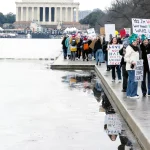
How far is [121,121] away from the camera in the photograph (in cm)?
1130

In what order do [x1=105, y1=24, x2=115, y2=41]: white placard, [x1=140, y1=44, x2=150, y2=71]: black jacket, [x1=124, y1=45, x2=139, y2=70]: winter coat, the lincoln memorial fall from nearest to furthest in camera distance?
[x1=124, y1=45, x2=139, y2=70]: winter coat → [x1=140, y1=44, x2=150, y2=71]: black jacket → [x1=105, y1=24, x2=115, y2=41]: white placard → the lincoln memorial

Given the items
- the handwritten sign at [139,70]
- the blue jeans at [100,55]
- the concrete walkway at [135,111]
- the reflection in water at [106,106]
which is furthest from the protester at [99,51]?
the handwritten sign at [139,70]

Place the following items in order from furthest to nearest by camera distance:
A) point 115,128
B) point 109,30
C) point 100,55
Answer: point 100,55 → point 109,30 → point 115,128

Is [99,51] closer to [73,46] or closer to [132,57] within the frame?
[73,46]

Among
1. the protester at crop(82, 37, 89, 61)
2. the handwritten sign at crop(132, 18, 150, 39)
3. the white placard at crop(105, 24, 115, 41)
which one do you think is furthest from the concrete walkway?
the protester at crop(82, 37, 89, 61)

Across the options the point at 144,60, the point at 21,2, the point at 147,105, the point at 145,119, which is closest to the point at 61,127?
the point at 145,119

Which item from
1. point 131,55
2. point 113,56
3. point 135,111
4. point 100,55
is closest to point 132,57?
point 131,55

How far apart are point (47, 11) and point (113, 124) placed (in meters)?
176

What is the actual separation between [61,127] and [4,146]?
75.5 inches

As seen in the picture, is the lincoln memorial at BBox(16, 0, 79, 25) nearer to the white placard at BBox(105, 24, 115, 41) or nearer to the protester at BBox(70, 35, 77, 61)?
the protester at BBox(70, 35, 77, 61)

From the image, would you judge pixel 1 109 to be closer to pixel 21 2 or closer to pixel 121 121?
pixel 121 121

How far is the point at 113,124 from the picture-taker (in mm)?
10969

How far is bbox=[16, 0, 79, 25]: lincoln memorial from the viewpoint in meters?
182

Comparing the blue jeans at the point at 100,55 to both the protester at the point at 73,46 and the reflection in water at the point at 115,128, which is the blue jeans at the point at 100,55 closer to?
the protester at the point at 73,46
